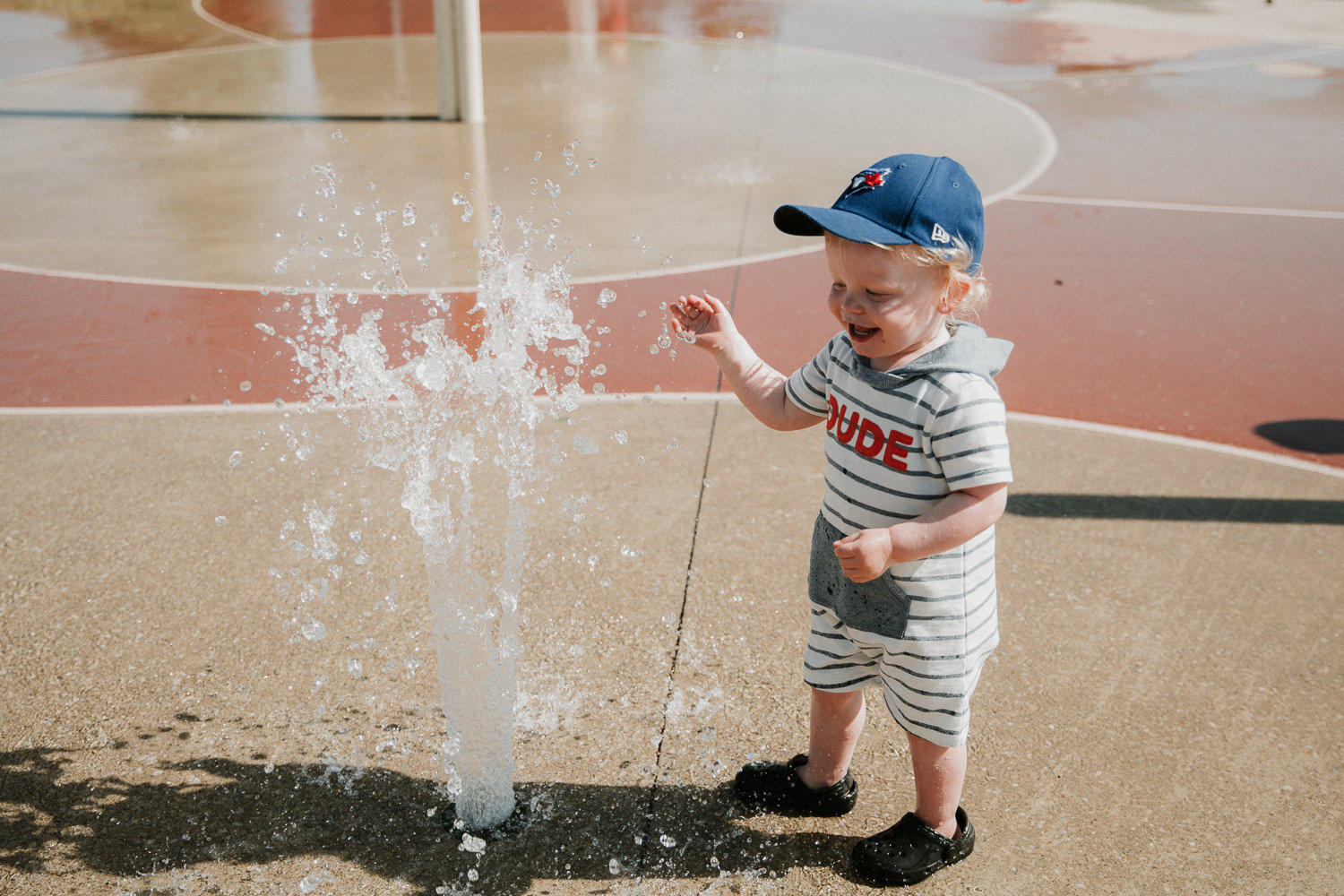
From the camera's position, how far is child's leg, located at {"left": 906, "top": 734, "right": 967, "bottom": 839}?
7.73 ft

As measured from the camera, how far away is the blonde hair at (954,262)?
2098 mm

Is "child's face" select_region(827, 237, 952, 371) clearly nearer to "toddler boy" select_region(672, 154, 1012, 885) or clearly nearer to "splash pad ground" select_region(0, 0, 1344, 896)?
"toddler boy" select_region(672, 154, 1012, 885)

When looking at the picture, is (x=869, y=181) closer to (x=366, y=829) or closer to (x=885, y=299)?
(x=885, y=299)

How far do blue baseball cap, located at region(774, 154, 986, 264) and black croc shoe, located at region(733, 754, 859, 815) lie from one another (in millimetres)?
1294

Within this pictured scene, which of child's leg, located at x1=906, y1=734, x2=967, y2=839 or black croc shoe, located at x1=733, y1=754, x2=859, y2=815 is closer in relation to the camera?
child's leg, located at x1=906, y1=734, x2=967, y2=839

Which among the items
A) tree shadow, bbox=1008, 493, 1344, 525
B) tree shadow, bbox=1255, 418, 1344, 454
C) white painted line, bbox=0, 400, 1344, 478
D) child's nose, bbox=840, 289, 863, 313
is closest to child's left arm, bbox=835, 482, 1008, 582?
child's nose, bbox=840, 289, 863, 313

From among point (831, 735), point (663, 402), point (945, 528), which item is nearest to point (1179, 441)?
point (663, 402)

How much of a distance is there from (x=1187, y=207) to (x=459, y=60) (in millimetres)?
5801

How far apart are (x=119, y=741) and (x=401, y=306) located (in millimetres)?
3116

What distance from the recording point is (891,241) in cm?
207

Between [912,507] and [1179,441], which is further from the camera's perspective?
[1179,441]

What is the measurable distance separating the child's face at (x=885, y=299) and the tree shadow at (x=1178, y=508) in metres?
2.01

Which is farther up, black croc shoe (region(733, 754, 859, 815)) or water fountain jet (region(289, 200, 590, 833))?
water fountain jet (region(289, 200, 590, 833))

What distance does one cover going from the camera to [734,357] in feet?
8.38
